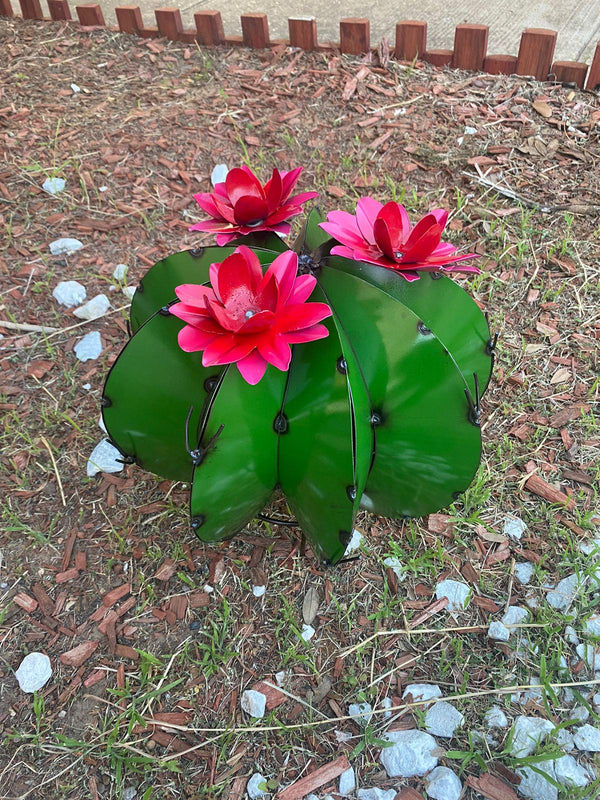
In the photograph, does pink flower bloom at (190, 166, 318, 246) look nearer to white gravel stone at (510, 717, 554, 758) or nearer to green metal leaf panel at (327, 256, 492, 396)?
green metal leaf panel at (327, 256, 492, 396)

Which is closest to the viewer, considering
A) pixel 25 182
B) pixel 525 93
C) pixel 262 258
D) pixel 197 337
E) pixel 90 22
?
pixel 197 337

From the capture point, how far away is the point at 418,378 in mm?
1062

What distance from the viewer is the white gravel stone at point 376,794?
42.7 inches

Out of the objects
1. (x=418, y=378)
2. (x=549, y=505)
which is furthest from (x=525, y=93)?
(x=418, y=378)

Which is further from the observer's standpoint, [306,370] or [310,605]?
[310,605]

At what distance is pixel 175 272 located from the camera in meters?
1.20

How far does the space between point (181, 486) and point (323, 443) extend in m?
0.59

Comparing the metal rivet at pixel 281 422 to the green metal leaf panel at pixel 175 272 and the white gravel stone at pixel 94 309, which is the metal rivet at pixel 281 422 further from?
the white gravel stone at pixel 94 309

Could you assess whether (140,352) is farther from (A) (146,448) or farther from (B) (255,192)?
(B) (255,192)

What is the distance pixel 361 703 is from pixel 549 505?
60 cm

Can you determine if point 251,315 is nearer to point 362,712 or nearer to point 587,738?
point 362,712

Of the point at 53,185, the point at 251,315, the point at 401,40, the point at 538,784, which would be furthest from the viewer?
the point at 401,40

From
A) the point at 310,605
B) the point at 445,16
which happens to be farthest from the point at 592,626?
the point at 445,16

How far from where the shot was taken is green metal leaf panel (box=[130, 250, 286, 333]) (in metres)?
1.15
